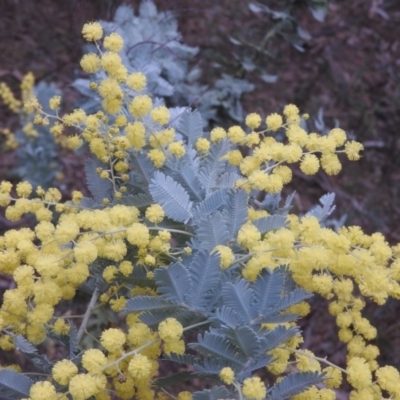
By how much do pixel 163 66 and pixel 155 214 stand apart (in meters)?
1.01

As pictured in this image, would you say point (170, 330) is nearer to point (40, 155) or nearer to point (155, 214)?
point (155, 214)

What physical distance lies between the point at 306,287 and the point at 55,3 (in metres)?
3.29

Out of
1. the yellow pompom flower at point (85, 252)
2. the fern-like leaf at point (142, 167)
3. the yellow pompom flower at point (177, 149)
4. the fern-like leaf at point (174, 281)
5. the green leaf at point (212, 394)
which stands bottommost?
the green leaf at point (212, 394)

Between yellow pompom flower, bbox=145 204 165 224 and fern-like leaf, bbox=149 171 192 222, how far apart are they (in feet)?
0.05

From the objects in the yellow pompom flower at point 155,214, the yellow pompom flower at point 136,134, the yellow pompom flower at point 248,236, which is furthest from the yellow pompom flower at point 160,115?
the yellow pompom flower at point 248,236

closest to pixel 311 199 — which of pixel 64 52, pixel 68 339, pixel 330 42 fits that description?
pixel 330 42

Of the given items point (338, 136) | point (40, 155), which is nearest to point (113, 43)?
point (338, 136)

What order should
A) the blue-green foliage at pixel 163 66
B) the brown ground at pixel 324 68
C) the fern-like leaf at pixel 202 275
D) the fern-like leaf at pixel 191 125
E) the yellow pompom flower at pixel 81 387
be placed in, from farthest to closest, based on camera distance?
the brown ground at pixel 324 68 < the blue-green foliage at pixel 163 66 < the fern-like leaf at pixel 191 125 < the fern-like leaf at pixel 202 275 < the yellow pompom flower at pixel 81 387

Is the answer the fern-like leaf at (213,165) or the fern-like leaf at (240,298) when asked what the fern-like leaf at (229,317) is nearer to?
the fern-like leaf at (240,298)

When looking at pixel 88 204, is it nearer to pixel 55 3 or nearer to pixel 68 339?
pixel 68 339

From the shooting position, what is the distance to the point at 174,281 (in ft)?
4.29

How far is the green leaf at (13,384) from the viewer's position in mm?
1314

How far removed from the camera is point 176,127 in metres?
1.76

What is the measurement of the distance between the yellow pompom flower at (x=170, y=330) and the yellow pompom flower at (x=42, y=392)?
0.26 meters
